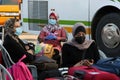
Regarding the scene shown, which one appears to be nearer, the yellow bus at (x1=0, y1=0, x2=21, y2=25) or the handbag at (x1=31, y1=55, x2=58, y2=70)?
the handbag at (x1=31, y1=55, x2=58, y2=70)

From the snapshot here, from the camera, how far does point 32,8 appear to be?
44.7 feet

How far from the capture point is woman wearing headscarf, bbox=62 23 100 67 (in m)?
7.59

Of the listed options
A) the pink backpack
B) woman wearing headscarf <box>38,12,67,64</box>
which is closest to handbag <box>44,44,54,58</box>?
woman wearing headscarf <box>38,12,67,64</box>

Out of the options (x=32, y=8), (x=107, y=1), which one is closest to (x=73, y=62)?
(x=107, y=1)

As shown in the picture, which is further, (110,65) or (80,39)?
(80,39)

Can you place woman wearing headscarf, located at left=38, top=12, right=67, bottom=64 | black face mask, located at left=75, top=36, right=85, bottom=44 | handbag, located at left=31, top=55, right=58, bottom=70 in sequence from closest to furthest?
handbag, located at left=31, top=55, right=58, bottom=70, black face mask, located at left=75, top=36, right=85, bottom=44, woman wearing headscarf, located at left=38, top=12, right=67, bottom=64

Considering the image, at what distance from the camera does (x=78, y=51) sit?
767 centimetres

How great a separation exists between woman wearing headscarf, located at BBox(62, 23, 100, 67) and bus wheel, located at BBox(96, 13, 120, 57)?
3234 millimetres

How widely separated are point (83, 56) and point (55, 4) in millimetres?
5095

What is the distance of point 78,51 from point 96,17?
165 inches

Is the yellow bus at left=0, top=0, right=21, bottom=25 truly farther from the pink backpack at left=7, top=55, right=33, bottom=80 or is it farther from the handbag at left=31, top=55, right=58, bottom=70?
the pink backpack at left=7, top=55, right=33, bottom=80

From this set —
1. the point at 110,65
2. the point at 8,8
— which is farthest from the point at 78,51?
the point at 8,8

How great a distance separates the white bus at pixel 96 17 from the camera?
36.5ft

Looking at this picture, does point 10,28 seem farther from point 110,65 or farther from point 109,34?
point 109,34
